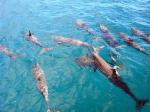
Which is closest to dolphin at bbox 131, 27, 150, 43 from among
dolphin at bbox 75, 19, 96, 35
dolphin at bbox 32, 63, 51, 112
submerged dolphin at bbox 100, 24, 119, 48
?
submerged dolphin at bbox 100, 24, 119, 48

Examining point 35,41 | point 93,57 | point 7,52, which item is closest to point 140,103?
point 93,57

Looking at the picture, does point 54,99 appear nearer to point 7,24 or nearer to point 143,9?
point 7,24

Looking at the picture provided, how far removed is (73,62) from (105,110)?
3706 mm

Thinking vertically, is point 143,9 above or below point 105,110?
above

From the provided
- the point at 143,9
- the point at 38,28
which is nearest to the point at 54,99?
the point at 38,28

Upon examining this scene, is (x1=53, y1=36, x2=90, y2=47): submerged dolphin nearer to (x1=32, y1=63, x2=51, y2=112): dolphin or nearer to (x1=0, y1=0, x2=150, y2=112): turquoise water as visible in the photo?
(x1=0, y1=0, x2=150, y2=112): turquoise water

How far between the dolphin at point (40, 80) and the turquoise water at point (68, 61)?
281 mm

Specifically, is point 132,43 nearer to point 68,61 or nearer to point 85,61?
point 85,61

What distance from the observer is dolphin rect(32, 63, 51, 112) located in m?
11.7

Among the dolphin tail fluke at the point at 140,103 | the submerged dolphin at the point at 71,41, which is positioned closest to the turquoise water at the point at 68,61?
the submerged dolphin at the point at 71,41

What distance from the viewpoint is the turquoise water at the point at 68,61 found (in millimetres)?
11633

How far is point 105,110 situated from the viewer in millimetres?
11039

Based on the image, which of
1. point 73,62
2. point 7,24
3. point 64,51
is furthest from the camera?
point 7,24

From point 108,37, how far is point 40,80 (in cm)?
512
